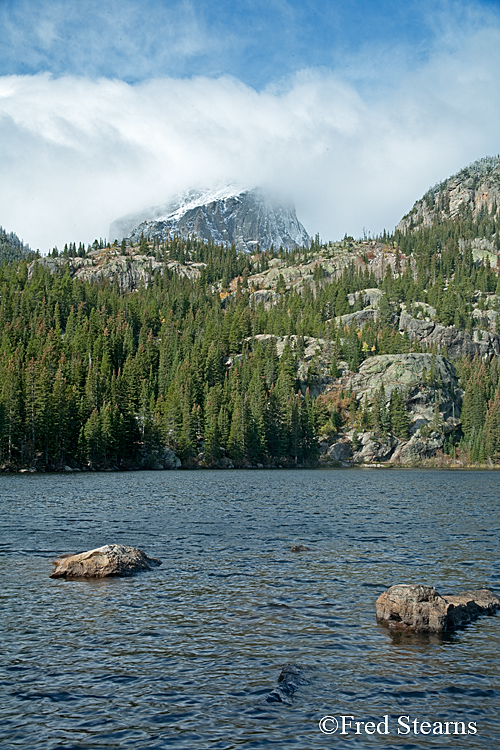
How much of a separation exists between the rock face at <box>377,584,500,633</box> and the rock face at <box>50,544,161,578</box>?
41.7 ft

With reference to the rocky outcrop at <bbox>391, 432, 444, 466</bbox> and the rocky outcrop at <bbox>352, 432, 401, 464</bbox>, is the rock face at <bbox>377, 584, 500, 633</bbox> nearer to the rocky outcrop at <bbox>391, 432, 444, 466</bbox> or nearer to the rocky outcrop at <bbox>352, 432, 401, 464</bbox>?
the rocky outcrop at <bbox>352, 432, 401, 464</bbox>

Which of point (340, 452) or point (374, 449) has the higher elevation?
point (374, 449)

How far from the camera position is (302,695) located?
1538cm

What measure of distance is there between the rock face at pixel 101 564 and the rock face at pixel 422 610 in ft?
41.7

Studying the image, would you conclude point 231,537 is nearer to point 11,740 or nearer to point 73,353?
point 11,740

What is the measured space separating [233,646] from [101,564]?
37.3ft

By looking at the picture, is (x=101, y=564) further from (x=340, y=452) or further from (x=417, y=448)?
(x=417, y=448)

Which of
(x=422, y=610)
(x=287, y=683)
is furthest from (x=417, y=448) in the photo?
(x=287, y=683)

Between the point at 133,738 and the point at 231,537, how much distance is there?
2649 cm

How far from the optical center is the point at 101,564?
91.9 ft

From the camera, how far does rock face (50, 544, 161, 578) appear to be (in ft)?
90.8

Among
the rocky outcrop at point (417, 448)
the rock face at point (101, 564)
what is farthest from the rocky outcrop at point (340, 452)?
the rock face at point (101, 564)

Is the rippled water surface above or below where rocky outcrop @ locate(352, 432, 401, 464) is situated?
below

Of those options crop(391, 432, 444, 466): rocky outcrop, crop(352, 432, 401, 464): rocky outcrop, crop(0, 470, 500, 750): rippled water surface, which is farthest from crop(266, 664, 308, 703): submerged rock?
crop(391, 432, 444, 466): rocky outcrop
